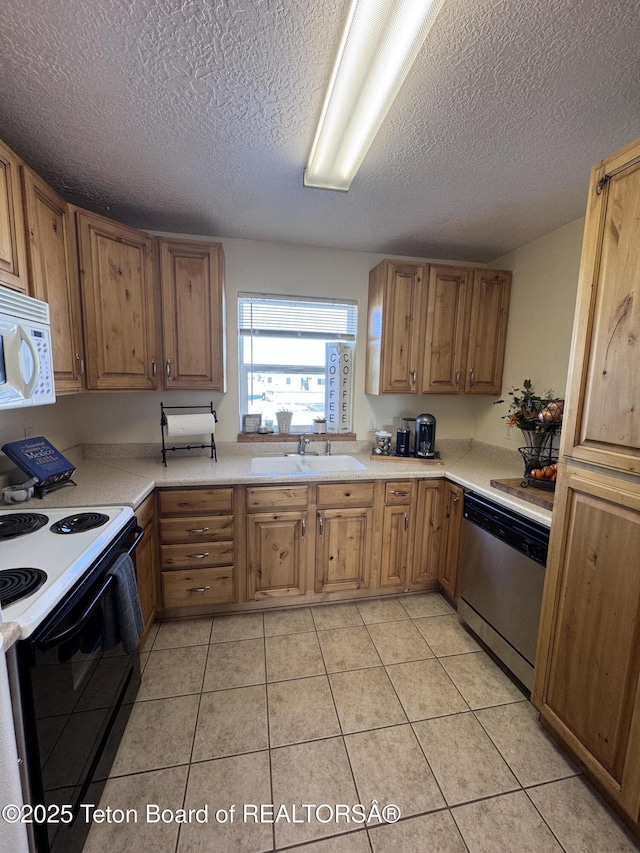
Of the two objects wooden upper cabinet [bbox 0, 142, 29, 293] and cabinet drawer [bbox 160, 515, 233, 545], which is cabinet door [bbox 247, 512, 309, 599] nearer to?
cabinet drawer [bbox 160, 515, 233, 545]

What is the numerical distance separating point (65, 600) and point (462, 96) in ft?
6.84

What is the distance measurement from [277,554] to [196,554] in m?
0.49

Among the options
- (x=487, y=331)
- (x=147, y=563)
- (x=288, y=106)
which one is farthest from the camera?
(x=487, y=331)

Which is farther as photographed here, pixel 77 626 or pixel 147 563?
pixel 147 563

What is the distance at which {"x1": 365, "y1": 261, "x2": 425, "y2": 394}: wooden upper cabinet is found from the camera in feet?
8.22

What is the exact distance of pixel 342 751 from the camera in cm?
143

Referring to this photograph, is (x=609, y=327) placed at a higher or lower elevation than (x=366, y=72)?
lower

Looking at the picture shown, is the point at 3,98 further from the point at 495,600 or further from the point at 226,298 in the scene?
the point at 495,600

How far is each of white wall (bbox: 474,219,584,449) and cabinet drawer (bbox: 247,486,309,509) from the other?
1654 millimetres

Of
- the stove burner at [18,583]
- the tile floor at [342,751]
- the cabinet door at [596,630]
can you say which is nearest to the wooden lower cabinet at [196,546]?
the tile floor at [342,751]

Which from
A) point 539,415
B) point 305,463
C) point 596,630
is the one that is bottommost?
point 596,630

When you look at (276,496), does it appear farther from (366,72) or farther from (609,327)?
(366,72)

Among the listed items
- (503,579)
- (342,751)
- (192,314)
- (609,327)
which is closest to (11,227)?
(192,314)

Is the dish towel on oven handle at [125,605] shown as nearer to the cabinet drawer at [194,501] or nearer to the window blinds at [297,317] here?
the cabinet drawer at [194,501]
